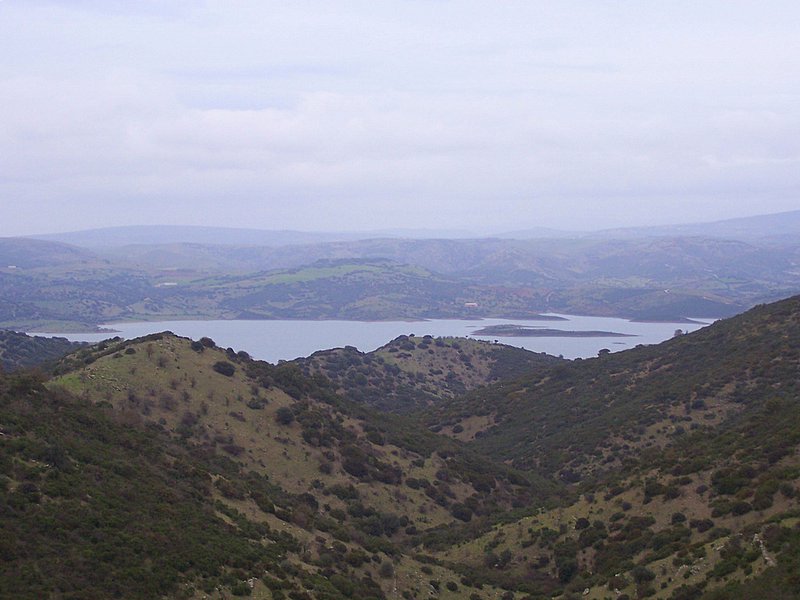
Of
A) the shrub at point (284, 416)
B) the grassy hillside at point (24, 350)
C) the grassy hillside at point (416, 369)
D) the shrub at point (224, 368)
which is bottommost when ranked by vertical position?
the grassy hillside at point (416, 369)

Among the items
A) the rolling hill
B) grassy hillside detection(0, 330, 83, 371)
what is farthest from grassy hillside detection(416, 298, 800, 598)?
grassy hillside detection(0, 330, 83, 371)

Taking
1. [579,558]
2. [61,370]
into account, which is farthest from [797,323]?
[61,370]

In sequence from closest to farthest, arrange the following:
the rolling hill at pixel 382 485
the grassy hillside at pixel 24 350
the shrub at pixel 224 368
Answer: the rolling hill at pixel 382 485 < the shrub at pixel 224 368 < the grassy hillside at pixel 24 350

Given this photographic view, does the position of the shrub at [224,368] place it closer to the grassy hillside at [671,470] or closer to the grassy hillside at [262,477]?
the grassy hillside at [262,477]

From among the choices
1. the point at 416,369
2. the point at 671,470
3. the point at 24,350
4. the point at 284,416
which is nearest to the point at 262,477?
the point at 284,416

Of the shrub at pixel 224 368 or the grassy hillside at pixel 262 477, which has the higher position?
the shrub at pixel 224 368

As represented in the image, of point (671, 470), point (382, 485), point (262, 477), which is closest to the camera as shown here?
point (671, 470)

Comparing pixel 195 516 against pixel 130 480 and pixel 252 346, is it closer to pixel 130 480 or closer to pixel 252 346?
pixel 130 480

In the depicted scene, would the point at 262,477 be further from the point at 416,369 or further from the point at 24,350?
the point at 24,350

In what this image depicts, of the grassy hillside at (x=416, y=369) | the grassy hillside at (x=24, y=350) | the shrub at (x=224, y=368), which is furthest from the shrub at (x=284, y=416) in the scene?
the grassy hillside at (x=24, y=350)

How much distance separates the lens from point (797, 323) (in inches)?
2596

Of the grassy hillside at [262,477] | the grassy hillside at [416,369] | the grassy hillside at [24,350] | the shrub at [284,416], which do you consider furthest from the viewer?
the grassy hillside at [416,369]

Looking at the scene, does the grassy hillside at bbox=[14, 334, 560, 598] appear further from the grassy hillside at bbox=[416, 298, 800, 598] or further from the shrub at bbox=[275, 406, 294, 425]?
the grassy hillside at bbox=[416, 298, 800, 598]

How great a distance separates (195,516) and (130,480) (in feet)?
10.3
